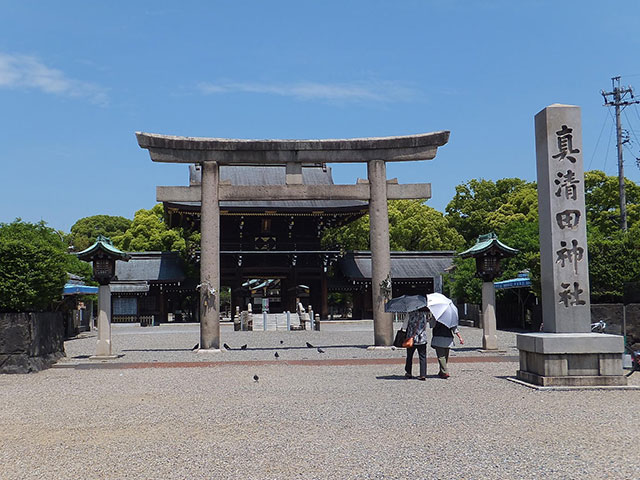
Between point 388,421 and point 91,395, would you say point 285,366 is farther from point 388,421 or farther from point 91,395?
point 388,421

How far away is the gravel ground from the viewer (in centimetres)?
571

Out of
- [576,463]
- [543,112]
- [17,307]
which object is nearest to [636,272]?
[543,112]

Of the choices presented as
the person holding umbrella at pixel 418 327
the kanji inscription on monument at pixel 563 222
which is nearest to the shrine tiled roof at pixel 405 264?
the person holding umbrella at pixel 418 327

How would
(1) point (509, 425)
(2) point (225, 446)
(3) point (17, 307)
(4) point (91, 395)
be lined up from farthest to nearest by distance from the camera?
(3) point (17, 307) → (4) point (91, 395) → (1) point (509, 425) → (2) point (225, 446)

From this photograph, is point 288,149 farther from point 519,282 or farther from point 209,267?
point 519,282

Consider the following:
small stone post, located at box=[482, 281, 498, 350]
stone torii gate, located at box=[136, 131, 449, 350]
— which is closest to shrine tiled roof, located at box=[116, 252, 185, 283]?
stone torii gate, located at box=[136, 131, 449, 350]

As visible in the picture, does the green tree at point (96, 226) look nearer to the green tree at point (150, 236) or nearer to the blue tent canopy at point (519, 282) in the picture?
the green tree at point (150, 236)

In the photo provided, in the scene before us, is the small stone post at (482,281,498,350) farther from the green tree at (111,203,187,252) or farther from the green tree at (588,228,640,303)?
the green tree at (111,203,187,252)

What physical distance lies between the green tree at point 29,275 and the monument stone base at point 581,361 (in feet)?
35.2

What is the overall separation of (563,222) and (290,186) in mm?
9439

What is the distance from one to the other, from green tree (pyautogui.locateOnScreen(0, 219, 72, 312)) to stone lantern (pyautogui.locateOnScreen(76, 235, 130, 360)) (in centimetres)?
200

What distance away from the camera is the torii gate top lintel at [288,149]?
1908cm

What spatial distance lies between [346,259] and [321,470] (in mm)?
38724

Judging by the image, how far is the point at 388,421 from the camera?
7.77 meters
